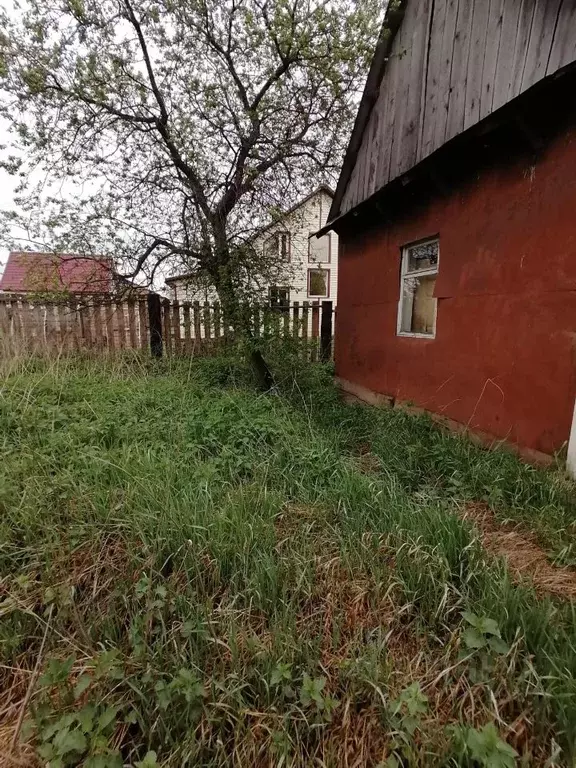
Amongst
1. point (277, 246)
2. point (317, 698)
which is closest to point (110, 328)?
point (277, 246)

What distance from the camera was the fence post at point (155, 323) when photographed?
735 cm

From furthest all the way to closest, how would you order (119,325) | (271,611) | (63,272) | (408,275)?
(119,325) < (63,272) < (408,275) < (271,611)

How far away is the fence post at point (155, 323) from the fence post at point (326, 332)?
3.56m

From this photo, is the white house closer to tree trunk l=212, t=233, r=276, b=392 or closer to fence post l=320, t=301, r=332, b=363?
tree trunk l=212, t=233, r=276, b=392

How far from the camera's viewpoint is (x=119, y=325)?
7.35 metres

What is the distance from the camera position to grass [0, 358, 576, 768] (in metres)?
1.26

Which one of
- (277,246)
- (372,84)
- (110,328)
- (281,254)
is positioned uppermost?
(372,84)

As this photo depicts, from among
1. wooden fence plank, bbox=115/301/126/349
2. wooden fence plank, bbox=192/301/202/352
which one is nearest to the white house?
wooden fence plank, bbox=192/301/202/352

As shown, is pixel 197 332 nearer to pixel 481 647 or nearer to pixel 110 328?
pixel 110 328

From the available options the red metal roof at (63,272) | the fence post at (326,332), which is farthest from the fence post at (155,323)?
the fence post at (326,332)

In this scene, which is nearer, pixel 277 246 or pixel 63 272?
pixel 63 272

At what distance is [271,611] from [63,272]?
6.03m

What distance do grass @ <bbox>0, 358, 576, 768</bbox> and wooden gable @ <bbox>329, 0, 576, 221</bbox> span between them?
3.06 meters

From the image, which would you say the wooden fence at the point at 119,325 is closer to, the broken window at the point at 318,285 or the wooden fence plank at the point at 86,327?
the wooden fence plank at the point at 86,327
